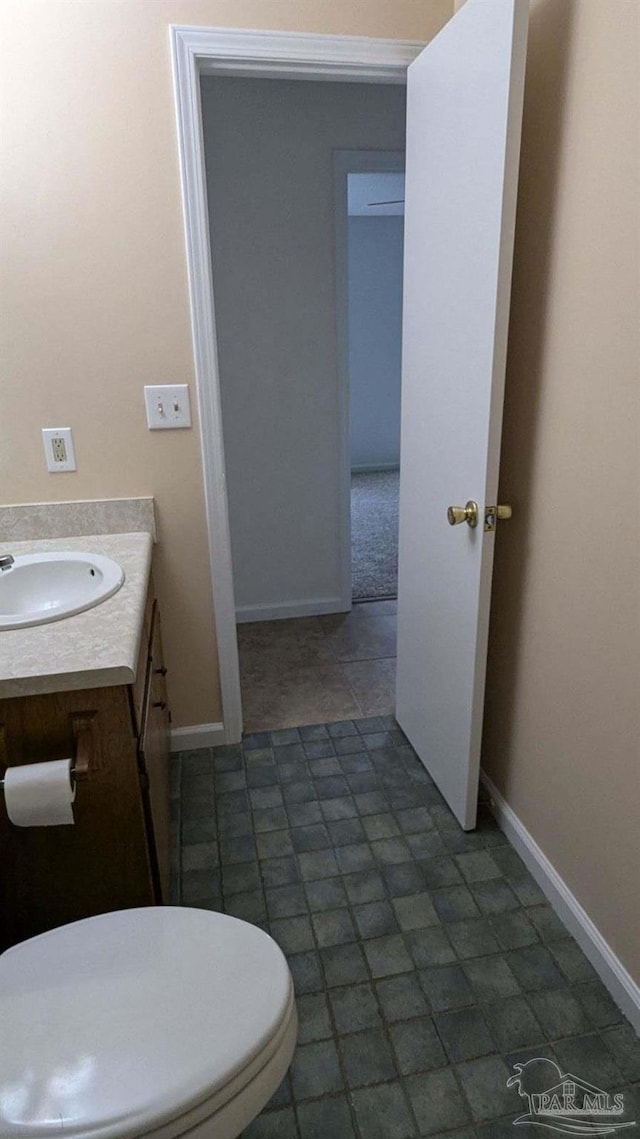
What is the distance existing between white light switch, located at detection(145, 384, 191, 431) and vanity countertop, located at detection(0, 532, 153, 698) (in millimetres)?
568

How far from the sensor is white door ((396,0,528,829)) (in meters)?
1.36

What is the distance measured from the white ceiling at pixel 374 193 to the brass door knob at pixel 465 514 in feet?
8.58

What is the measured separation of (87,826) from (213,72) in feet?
5.91

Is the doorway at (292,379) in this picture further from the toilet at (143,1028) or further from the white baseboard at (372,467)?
the white baseboard at (372,467)

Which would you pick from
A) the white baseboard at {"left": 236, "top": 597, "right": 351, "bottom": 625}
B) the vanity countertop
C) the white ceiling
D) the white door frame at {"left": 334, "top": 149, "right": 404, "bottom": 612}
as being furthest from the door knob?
the white ceiling

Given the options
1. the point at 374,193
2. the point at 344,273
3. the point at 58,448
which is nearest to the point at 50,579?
the point at 58,448

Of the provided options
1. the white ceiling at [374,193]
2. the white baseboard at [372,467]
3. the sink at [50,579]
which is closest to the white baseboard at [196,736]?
the sink at [50,579]

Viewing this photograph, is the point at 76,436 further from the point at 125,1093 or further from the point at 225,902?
the point at 125,1093

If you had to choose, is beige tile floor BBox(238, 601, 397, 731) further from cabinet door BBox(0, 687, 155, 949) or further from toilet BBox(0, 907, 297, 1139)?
toilet BBox(0, 907, 297, 1139)

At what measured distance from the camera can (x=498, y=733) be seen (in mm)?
1859

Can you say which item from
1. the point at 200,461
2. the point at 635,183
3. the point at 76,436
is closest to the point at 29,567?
the point at 76,436

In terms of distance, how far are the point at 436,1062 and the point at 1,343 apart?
1.86m

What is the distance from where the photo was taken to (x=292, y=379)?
2.91 meters

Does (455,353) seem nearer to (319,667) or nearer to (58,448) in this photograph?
(58,448)
